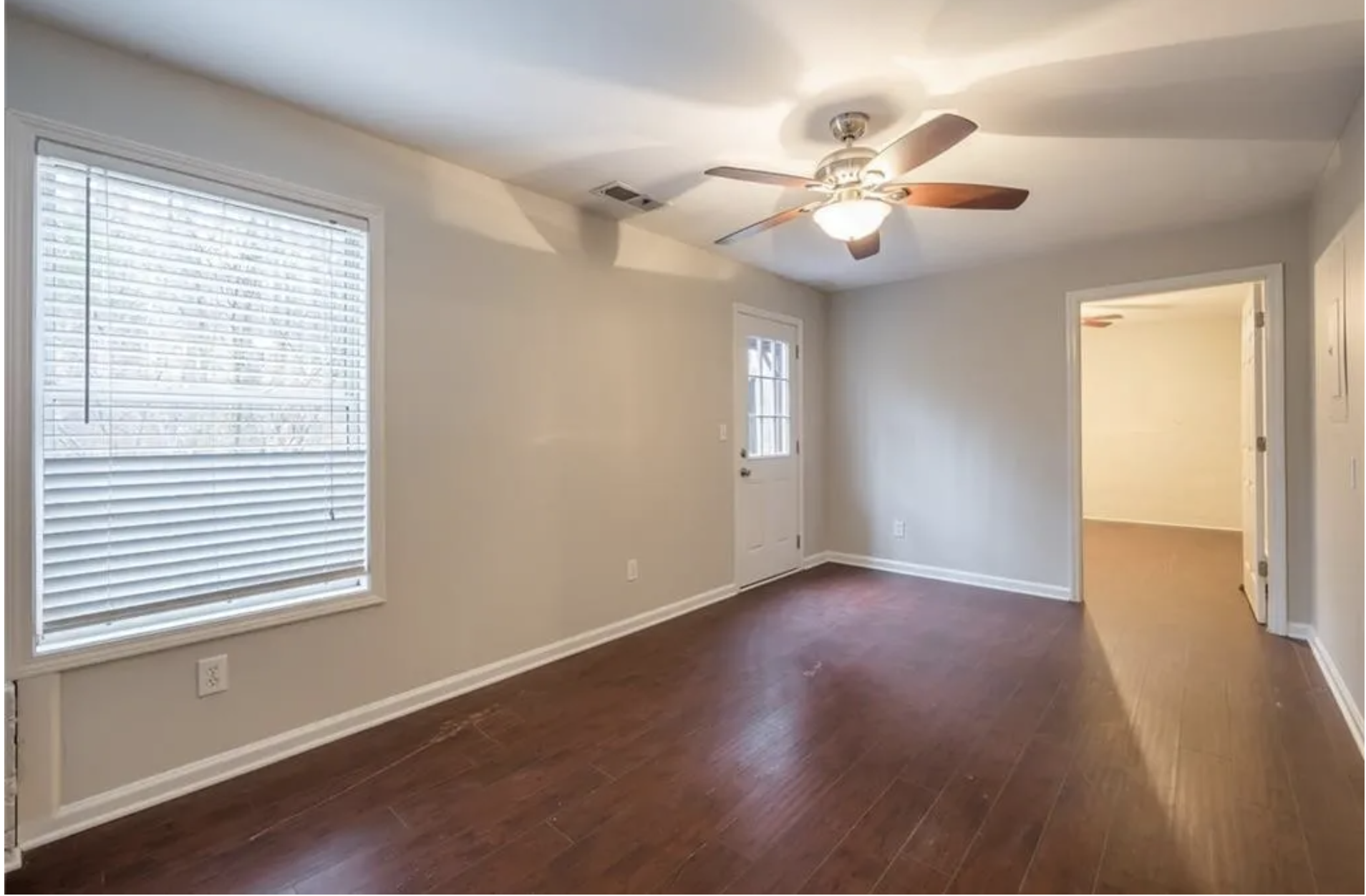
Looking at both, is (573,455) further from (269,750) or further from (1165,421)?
(1165,421)

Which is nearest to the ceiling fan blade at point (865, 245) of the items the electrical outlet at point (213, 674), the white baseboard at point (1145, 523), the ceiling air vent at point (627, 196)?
the ceiling air vent at point (627, 196)

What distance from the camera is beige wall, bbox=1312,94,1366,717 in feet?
7.59

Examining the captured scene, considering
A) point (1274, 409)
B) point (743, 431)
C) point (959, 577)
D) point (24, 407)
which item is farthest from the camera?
point (959, 577)

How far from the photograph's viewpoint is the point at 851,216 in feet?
7.59

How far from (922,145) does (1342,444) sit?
226 centimetres

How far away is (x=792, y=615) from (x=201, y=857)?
2958 mm

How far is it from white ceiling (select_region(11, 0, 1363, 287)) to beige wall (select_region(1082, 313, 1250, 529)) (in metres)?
4.60

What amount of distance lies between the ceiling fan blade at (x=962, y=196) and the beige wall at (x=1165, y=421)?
5581mm

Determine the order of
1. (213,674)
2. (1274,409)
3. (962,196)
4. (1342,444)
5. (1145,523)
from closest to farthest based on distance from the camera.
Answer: (213,674) → (962,196) → (1342,444) → (1274,409) → (1145,523)

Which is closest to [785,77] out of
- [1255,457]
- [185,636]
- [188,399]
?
[188,399]

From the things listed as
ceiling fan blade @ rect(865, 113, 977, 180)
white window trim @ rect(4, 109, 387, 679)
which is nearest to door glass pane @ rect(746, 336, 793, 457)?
ceiling fan blade @ rect(865, 113, 977, 180)

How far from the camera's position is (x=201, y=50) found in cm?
194

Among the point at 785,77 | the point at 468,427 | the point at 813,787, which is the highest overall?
the point at 785,77

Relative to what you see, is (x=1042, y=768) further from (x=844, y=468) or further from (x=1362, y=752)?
(x=844, y=468)
